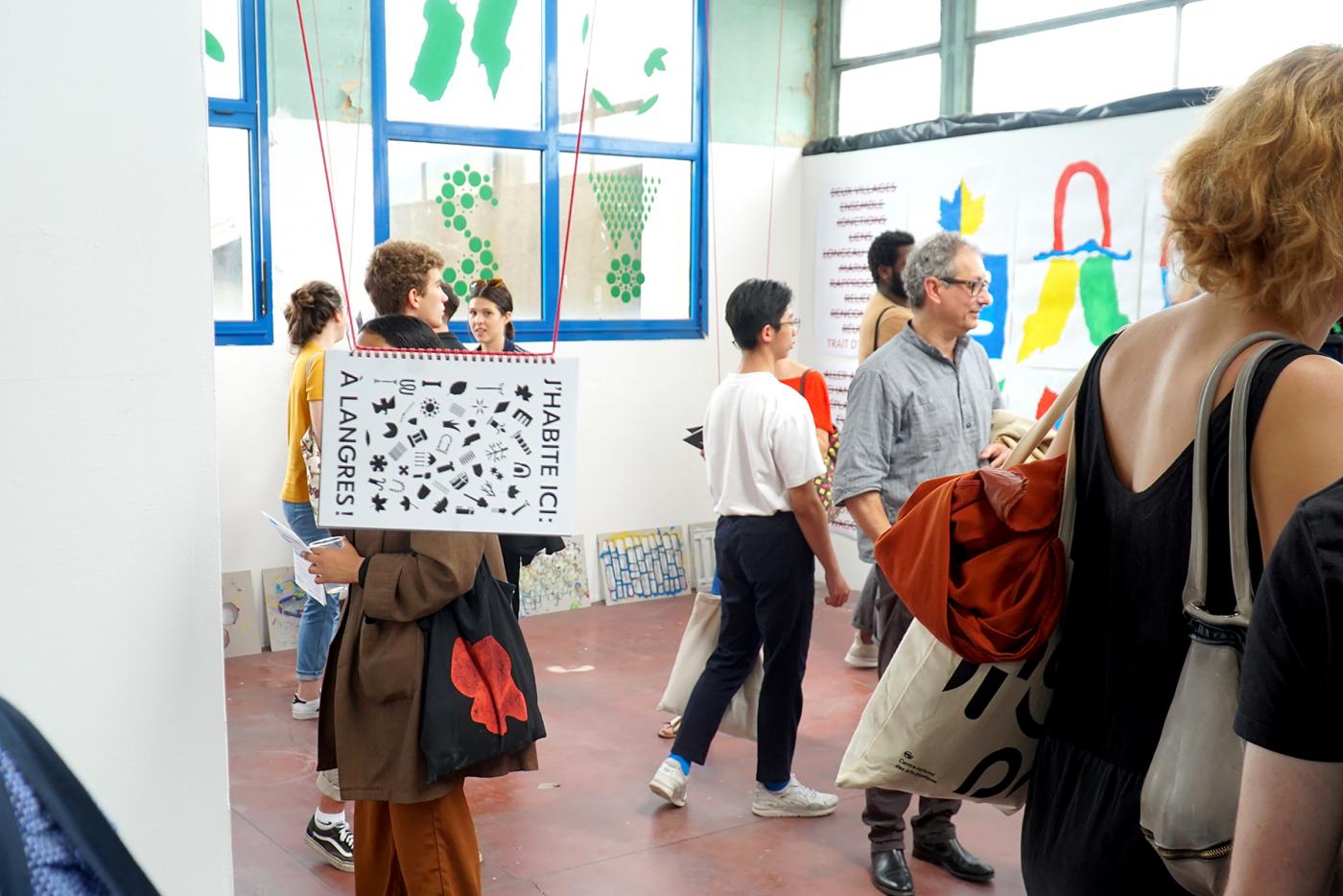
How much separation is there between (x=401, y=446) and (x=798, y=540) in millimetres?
1713

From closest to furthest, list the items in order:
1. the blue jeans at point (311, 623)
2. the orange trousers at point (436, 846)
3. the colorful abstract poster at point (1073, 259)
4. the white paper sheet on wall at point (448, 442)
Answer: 1. the white paper sheet on wall at point (448, 442)
2. the orange trousers at point (436, 846)
3. the blue jeans at point (311, 623)
4. the colorful abstract poster at point (1073, 259)

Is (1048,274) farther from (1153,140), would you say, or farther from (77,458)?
(77,458)

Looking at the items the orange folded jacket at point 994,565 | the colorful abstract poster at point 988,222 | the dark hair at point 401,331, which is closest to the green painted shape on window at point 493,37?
the colorful abstract poster at point 988,222

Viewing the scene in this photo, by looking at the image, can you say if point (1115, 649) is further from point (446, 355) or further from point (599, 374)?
point (599, 374)

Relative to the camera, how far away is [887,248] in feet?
15.5

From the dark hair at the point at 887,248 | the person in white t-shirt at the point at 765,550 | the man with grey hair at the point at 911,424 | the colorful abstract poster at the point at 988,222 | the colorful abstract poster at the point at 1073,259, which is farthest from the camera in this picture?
the colorful abstract poster at the point at 988,222

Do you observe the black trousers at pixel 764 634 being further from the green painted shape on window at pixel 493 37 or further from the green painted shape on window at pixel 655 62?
the green painted shape on window at pixel 655 62

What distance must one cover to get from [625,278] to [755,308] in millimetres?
3260

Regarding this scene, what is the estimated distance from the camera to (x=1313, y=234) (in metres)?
1.18

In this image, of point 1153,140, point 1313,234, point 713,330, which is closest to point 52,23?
point 1313,234

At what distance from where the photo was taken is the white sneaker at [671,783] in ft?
12.9

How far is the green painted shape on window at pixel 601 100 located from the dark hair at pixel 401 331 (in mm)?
4390

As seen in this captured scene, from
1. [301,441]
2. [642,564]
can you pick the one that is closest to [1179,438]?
[301,441]

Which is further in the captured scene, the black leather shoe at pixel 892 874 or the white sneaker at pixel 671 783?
the white sneaker at pixel 671 783
